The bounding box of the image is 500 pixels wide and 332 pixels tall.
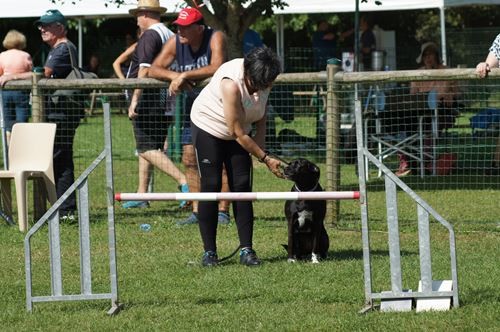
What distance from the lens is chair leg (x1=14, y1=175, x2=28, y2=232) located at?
32.2 feet

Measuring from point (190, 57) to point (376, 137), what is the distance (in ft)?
15.5

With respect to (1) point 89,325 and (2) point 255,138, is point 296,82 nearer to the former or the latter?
(2) point 255,138

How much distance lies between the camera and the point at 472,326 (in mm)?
5758

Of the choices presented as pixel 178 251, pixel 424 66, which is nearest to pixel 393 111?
pixel 424 66

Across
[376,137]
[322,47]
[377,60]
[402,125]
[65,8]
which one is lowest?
[376,137]

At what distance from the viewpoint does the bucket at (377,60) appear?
2275 centimetres

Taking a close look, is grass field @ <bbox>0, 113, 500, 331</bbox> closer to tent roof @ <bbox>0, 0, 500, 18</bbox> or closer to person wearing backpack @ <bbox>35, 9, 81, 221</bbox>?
person wearing backpack @ <bbox>35, 9, 81, 221</bbox>

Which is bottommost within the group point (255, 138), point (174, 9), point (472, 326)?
point (472, 326)

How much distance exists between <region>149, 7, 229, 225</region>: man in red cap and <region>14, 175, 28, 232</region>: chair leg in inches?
57.9

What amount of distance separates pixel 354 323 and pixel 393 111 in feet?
24.2

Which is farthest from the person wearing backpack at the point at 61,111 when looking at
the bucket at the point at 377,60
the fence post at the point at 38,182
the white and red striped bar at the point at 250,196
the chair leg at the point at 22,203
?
the bucket at the point at 377,60

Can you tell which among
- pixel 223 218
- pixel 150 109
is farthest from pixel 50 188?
pixel 223 218

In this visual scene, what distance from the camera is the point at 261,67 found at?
23.8 feet

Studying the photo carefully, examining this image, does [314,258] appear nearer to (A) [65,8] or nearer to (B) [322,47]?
(A) [65,8]
